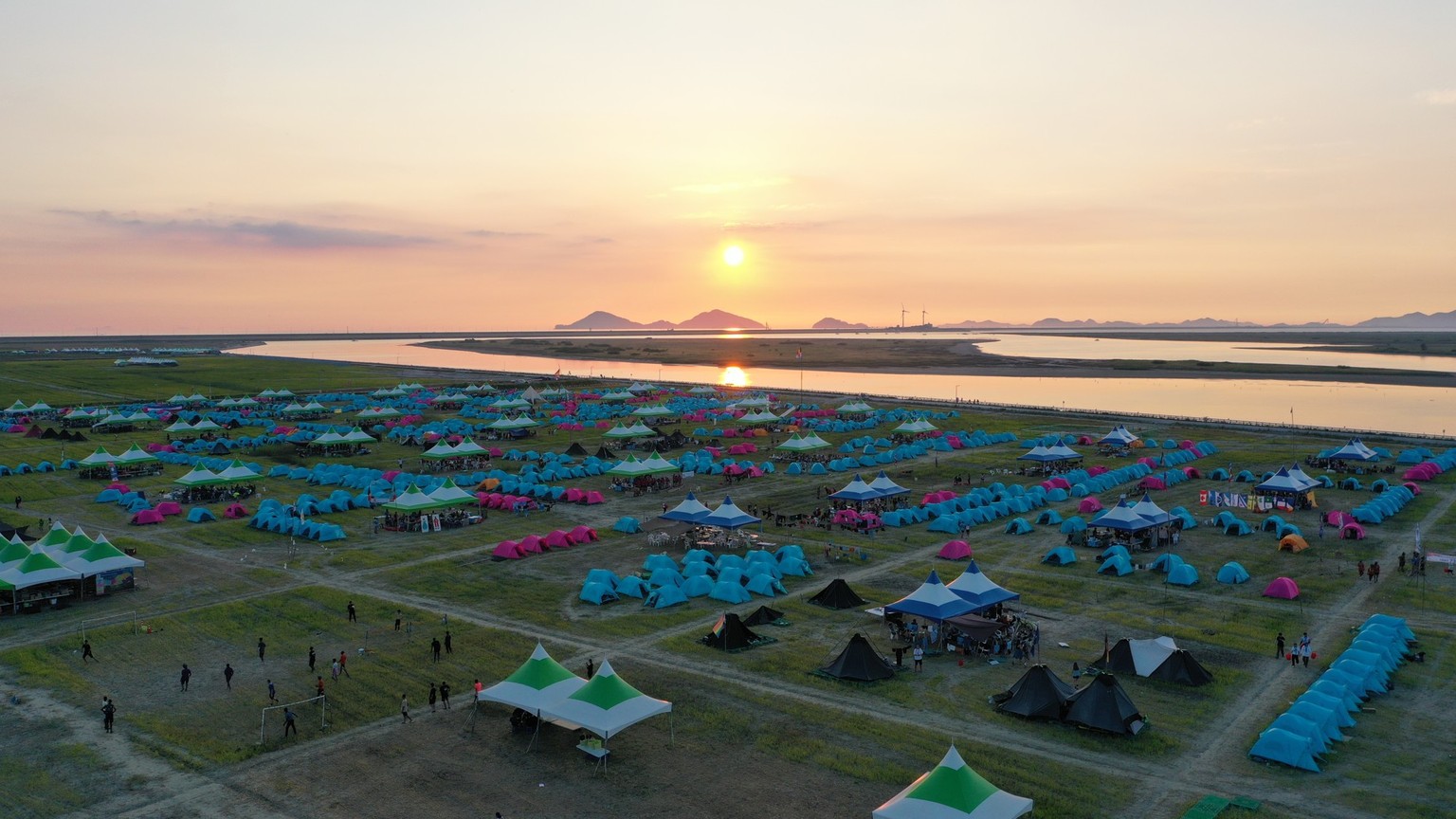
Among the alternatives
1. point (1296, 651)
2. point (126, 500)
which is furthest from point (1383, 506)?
point (126, 500)

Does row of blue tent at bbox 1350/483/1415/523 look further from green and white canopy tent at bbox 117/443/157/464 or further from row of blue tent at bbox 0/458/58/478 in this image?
row of blue tent at bbox 0/458/58/478

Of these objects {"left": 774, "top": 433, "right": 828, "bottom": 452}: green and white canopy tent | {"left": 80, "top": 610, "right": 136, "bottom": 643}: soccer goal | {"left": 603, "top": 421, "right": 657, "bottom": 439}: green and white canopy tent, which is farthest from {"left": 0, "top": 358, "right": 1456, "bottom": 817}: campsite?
{"left": 603, "top": 421, "right": 657, "bottom": 439}: green and white canopy tent

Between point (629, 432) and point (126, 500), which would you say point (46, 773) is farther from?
point (629, 432)

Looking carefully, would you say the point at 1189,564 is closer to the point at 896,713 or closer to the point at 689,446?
the point at 896,713

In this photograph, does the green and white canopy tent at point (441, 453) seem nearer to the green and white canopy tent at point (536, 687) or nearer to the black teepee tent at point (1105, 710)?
the green and white canopy tent at point (536, 687)

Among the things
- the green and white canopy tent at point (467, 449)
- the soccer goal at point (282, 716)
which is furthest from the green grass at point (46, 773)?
the green and white canopy tent at point (467, 449)

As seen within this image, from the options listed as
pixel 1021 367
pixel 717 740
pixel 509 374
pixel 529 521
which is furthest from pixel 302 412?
pixel 1021 367
